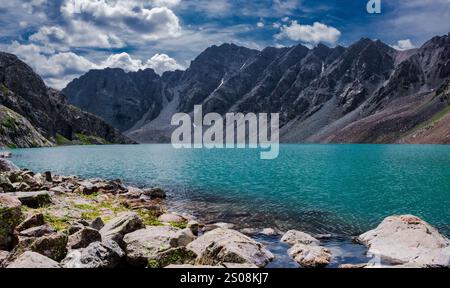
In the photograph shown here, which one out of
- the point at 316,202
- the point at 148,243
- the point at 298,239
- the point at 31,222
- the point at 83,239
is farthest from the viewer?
the point at 316,202

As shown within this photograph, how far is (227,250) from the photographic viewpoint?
20.3 meters

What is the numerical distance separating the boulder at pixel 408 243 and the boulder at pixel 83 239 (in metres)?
16.4

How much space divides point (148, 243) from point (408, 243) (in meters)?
15.7

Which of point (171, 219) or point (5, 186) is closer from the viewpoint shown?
point (171, 219)

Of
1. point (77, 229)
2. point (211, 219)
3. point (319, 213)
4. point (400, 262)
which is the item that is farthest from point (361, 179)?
point (77, 229)

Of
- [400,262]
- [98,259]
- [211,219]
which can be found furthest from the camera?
[211,219]

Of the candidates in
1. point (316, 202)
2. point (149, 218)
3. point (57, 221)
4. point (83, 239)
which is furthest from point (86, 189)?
point (83, 239)

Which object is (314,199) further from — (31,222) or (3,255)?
(3,255)

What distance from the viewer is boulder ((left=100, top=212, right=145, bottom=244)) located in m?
22.3

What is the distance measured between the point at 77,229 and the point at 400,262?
18.1 metres

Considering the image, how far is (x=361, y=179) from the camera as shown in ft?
219

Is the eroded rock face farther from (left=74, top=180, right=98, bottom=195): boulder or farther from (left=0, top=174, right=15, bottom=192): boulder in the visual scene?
(left=74, top=180, right=98, bottom=195): boulder
